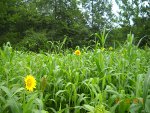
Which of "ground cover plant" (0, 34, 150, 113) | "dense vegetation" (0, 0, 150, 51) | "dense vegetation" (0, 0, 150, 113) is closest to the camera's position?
"ground cover plant" (0, 34, 150, 113)

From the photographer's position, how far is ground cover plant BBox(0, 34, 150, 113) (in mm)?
1733

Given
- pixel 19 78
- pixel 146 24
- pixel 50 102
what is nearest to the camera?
pixel 50 102

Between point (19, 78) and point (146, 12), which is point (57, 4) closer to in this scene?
point (146, 12)

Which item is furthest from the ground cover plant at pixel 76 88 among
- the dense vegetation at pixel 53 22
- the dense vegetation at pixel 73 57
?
the dense vegetation at pixel 53 22

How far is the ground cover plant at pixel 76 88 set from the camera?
1.73 meters

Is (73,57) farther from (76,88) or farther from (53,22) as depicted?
(53,22)

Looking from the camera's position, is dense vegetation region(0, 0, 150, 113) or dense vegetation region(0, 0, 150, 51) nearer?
dense vegetation region(0, 0, 150, 113)

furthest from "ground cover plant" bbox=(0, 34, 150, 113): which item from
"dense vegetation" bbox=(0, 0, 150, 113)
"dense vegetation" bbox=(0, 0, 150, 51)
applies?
"dense vegetation" bbox=(0, 0, 150, 51)

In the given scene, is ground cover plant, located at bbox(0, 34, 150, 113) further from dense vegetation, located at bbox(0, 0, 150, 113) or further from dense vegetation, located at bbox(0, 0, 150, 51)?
dense vegetation, located at bbox(0, 0, 150, 51)

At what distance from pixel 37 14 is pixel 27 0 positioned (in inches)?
123

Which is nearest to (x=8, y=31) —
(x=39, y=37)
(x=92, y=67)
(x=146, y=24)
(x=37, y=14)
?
(x=39, y=37)

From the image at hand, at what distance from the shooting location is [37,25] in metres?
24.8

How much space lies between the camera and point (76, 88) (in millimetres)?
2266

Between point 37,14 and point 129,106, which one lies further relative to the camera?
point 37,14
